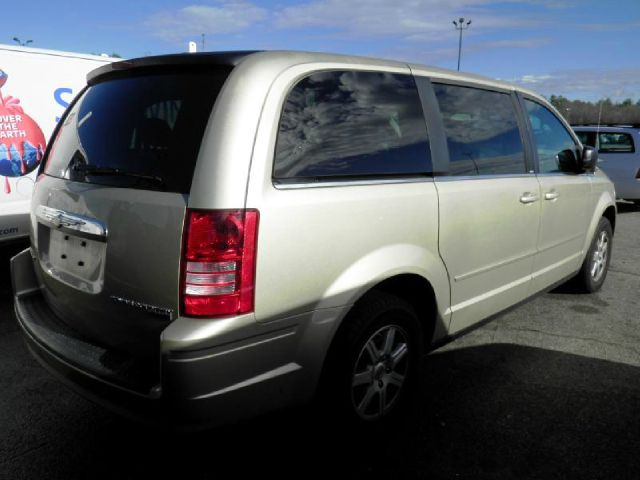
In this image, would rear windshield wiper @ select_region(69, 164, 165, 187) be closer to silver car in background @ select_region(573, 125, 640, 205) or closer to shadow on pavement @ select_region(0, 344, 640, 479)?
shadow on pavement @ select_region(0, 344, 640, 479)

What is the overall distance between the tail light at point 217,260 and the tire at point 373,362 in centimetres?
62

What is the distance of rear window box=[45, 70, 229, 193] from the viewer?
2.03 metres

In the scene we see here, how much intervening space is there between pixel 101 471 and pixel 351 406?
3.79 ft

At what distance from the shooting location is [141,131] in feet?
7.37

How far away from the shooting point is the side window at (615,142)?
10.3 meters

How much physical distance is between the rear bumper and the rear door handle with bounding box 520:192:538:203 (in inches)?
75.4

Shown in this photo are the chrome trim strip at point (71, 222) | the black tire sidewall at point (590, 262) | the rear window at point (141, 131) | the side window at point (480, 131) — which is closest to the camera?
the rear window at point (141, 131)

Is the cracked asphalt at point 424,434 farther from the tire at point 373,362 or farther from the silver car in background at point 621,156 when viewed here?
the silver car in background at point 621,156

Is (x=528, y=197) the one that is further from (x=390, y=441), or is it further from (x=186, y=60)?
(x=186, y=60)

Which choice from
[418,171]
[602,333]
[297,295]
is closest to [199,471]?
[297,295]

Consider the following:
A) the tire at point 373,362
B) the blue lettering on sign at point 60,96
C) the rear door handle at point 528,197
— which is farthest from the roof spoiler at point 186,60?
the blue lettering on sign at point 60,96

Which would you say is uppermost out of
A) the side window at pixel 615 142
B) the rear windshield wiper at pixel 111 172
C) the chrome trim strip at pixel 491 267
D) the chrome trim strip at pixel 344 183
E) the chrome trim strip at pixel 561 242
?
the side window at pixel 615 142

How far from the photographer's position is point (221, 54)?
216cm

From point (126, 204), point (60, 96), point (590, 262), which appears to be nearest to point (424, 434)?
point (126, 204)
